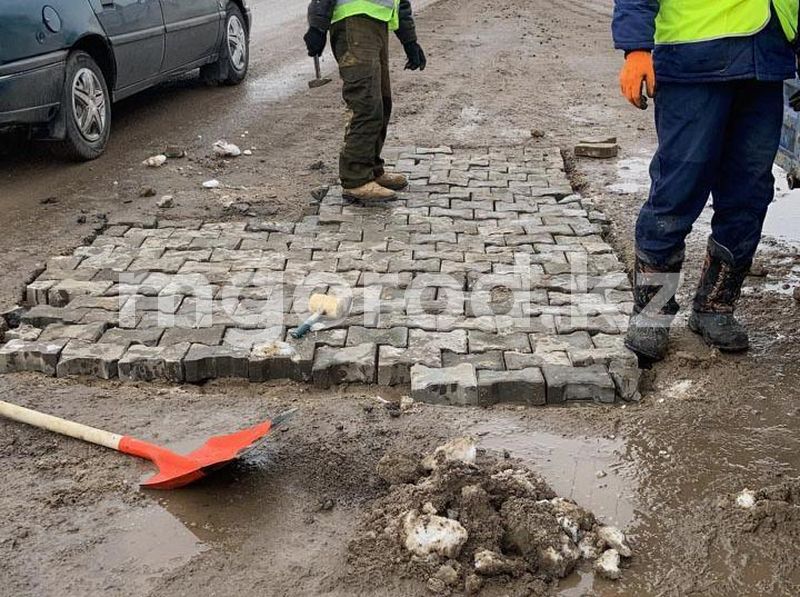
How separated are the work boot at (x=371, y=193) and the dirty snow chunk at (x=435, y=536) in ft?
11.2

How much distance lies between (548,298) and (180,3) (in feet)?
17.4

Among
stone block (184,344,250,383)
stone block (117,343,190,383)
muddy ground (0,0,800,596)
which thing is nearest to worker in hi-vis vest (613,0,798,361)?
muddy ground (0,0,800,596)

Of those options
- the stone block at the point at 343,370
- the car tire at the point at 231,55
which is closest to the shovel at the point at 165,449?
the stone block at the point at 343,370

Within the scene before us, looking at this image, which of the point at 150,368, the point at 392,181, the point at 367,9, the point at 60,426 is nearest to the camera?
the point at 60,426

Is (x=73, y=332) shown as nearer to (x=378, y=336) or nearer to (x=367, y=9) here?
(x=378, y=336)

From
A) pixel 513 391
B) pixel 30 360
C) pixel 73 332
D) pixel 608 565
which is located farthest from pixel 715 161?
pixel 30 360

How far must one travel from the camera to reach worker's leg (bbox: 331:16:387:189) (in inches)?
216

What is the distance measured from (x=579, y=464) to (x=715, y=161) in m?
1.43

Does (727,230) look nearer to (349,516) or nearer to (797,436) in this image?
(797,436)

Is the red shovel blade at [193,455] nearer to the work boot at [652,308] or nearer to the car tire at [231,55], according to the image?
the work boot at [652,308]

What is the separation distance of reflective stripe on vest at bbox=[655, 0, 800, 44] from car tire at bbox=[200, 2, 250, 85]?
6609 mm

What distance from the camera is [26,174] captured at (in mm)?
6453

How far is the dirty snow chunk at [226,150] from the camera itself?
22.9ft

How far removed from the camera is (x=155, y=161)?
6688 millimetres
